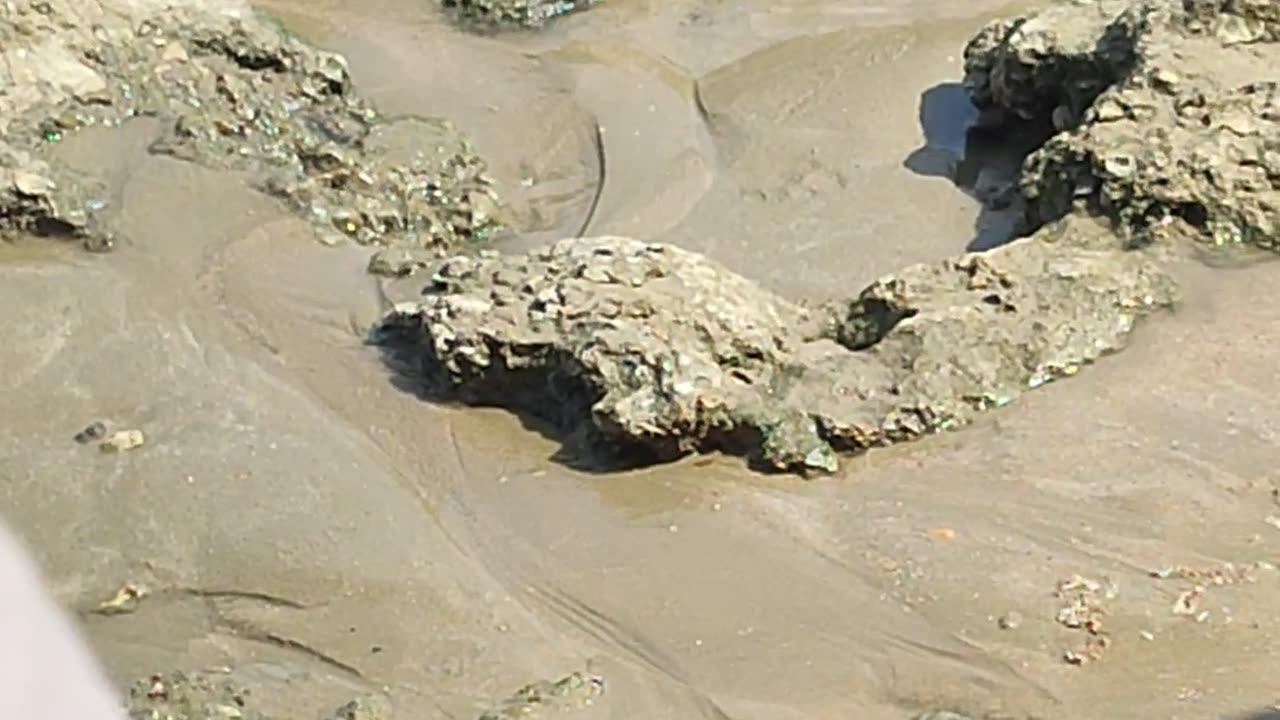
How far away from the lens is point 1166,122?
4.98 m

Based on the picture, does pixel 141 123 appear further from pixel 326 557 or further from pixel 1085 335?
pixel 1085 335

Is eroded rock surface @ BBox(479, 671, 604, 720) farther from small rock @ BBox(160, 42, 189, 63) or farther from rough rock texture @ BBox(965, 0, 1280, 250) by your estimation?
small rock @ BBox(160, 42, 189, 63)

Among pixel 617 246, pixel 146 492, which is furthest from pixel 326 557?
pixel 617 246

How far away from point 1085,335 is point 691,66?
8.90 ft

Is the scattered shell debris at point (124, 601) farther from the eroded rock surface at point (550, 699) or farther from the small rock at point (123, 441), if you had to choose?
the eroded rock surface at point (550, 699)

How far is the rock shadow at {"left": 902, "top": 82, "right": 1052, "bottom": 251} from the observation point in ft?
18.1

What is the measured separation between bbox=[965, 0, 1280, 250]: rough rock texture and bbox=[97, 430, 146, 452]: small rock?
2661mm

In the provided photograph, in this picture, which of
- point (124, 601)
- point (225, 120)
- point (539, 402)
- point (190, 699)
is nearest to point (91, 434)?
point (124, 601)

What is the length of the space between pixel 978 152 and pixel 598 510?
8.57 ft

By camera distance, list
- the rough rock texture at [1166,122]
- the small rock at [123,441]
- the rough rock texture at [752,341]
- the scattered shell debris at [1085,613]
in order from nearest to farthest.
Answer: the scattered shell debris at [1085,613], the rough rock texture at [752,341], the small rock at [123,441], the rough rock texture at [1166,122]

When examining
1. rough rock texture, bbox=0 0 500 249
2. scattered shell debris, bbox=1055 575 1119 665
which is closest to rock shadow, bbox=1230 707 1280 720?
scattered shell debris, bbox=1055 575 1119 665

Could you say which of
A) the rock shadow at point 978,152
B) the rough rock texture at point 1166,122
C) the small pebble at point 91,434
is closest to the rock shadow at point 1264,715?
the rough rock texture at point 1166,122

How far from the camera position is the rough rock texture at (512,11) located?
7.21 metres

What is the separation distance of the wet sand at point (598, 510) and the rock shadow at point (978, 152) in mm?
105
